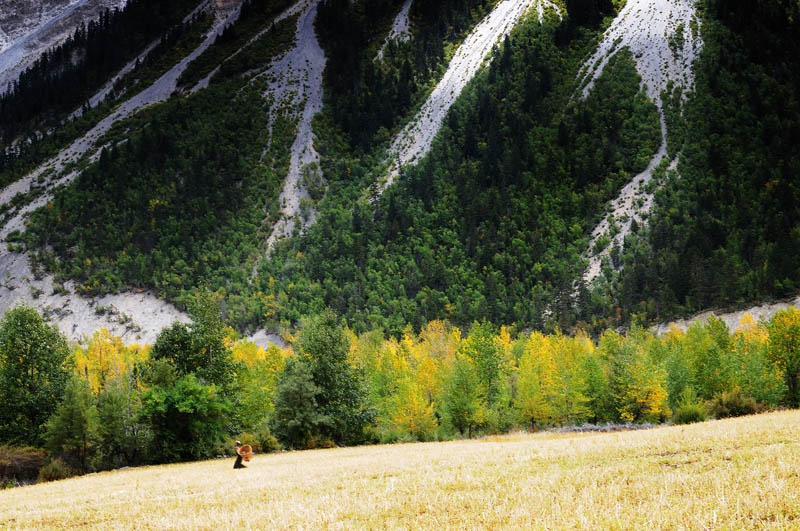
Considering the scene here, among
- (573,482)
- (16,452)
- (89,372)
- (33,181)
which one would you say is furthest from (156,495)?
(33,181)

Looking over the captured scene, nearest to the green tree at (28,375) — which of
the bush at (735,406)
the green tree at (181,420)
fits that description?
the green tree at (181,420)

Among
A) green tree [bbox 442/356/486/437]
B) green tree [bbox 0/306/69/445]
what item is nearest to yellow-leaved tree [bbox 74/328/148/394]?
green tree [bbox 0/306/69/445]

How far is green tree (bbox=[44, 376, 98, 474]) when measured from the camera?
3356cm

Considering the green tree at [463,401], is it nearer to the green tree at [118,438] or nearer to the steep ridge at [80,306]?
the green tree at [118,438]

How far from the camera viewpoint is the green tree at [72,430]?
33.6 metres

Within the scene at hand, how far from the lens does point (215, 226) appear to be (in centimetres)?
17500

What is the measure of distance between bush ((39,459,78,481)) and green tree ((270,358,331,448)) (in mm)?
13121

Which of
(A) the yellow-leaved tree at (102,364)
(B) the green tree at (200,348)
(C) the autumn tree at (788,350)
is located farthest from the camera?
(A) the yellow-leaved tree at (102,364)

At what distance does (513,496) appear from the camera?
9633mm

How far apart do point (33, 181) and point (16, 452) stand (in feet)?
610

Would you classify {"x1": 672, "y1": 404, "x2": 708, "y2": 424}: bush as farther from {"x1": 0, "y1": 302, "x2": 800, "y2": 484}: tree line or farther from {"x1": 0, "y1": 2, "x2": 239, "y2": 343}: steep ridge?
{"x1": 0, "y1": 2, "x2": 239, "y2": 343}: steep ridge

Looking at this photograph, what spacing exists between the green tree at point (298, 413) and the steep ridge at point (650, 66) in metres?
107

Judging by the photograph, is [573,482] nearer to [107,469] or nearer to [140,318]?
[107,469]

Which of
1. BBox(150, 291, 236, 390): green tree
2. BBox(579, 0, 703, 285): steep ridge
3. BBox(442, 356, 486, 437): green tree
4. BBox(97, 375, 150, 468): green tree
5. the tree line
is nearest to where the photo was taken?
the tree line
